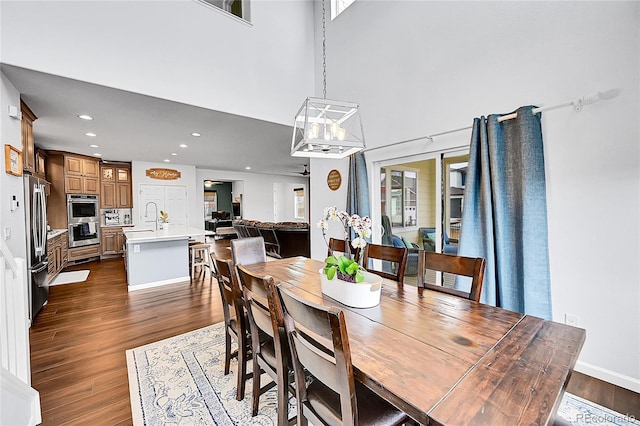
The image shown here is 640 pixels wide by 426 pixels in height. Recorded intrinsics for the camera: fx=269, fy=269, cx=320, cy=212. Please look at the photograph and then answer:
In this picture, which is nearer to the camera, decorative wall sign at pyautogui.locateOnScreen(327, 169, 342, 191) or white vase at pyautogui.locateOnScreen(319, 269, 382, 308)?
white vase at pyautogui.locateOnScreen(319, 269, 382, 308)

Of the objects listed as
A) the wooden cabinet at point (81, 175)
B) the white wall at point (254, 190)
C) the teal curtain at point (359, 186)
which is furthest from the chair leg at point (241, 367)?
the white wall at point (254, 190)

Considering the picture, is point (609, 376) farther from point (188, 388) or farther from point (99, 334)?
point (99, 334)

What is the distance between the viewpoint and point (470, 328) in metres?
1.27

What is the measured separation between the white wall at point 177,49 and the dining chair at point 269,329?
2.92 meters

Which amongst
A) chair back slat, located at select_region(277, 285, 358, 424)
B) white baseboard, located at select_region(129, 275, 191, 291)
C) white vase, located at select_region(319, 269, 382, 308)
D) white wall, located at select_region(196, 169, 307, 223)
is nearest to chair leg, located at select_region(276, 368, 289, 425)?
chair back slat, located at select_region(277, 285, 358, 424)

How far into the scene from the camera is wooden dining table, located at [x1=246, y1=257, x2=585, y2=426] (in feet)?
2.55

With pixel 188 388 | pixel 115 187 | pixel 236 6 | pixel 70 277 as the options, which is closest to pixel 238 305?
pixel 188 388

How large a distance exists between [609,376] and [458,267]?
1.56 meters

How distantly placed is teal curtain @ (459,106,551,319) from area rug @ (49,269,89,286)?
631cm

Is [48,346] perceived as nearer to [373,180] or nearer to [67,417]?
[67,417]

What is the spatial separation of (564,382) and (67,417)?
2732 mm

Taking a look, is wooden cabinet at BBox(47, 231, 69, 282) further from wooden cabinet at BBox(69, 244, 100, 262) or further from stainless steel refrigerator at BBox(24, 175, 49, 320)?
stainless steel refrigerator at BBox(24, 175, 49, 320)

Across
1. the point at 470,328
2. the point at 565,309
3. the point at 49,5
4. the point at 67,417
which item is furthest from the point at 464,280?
the point at 49,5

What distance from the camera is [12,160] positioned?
108 inches
